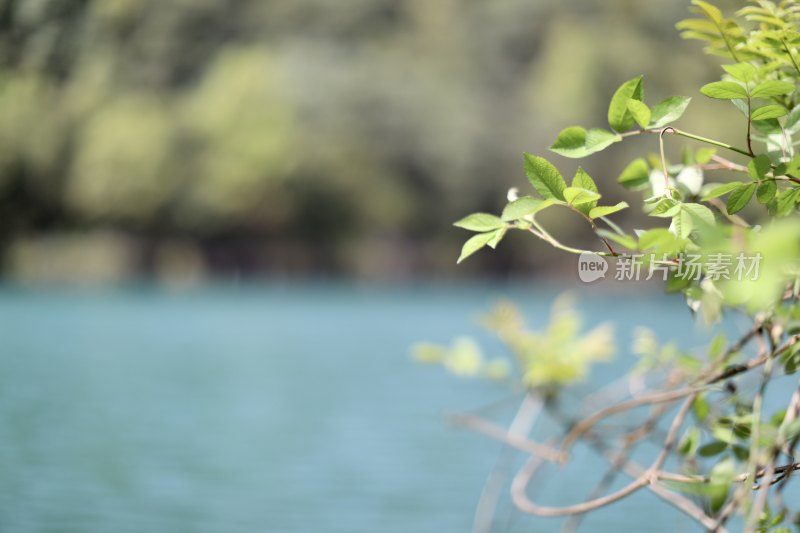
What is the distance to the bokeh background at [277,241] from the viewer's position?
5.66m

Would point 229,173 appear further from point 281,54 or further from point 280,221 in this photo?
point 281,54

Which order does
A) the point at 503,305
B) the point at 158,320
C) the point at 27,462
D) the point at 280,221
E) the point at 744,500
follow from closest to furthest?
the point at 744,500
the point at 503,305
the point at 27,462
the point at 158,320
the point at 280,221

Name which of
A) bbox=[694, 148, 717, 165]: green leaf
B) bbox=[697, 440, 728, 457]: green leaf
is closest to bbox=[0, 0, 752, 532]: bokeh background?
bbox=[697, 440, 728, 457]: green leaf

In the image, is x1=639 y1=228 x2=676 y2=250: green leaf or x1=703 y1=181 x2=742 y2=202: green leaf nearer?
x1=639 y1=228 x2=676 y2=250: green leaf

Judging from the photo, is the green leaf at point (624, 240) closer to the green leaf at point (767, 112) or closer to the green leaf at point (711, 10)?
the green leaf at point (767, 112)

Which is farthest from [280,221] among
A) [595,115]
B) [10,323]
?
[10,323]

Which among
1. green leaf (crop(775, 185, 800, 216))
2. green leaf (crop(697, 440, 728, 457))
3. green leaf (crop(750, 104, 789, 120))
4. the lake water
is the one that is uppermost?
the lake water

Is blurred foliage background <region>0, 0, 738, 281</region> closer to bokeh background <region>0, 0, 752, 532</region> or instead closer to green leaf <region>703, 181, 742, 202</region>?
bokeh background <region>0, 0, 752, 532</region>

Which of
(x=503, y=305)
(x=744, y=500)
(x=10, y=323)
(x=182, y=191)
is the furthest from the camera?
(x=182, y=191)

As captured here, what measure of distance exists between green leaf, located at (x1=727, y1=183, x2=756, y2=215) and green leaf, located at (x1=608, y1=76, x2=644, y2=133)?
0.50 ft

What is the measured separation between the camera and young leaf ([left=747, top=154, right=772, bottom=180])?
1.14 m

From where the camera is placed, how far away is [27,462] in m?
6.00

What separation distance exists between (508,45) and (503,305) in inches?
1829

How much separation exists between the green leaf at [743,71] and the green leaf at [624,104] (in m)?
0.11
